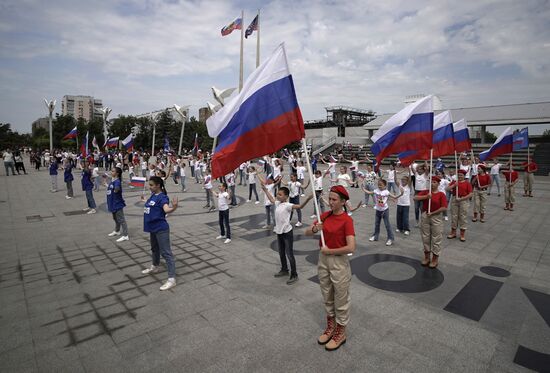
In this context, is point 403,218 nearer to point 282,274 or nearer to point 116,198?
point 282,274

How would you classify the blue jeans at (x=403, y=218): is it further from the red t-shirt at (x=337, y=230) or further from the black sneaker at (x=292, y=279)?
the red t-shirt at (x=337, y=230)

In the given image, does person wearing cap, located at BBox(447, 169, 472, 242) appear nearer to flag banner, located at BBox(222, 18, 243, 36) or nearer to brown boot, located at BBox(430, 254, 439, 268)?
brown boot, located at BBox(430, 254, 439, 268)

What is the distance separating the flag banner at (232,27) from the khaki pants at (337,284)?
2819 centimetres

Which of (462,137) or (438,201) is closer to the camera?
(438,201)

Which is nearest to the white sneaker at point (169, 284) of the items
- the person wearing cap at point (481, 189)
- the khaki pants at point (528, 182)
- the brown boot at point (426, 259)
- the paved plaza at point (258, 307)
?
the paved plaza at point (258, 307)

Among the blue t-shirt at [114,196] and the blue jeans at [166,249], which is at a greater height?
the blue t-shirt at [114,196]

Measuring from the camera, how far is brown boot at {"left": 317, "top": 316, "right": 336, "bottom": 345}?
4.32 metres

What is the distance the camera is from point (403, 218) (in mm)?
9914

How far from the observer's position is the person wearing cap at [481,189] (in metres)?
11.2

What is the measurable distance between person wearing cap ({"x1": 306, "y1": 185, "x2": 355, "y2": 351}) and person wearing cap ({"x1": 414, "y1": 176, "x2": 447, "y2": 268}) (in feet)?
12.6

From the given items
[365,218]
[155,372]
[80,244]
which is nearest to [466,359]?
[155,372]

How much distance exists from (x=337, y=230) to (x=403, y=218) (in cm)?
666

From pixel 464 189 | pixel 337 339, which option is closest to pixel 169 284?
pixel 337 339

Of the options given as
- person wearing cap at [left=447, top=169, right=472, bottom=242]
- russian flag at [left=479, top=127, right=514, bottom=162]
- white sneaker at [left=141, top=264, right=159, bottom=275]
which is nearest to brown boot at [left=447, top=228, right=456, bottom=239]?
person wearing cap at [left=447, top=169, right=472, bottom=242]
